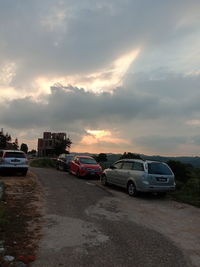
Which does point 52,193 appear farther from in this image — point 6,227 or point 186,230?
point 186,230

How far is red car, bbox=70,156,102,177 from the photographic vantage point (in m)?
18.5

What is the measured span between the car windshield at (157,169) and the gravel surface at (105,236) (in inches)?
69.2

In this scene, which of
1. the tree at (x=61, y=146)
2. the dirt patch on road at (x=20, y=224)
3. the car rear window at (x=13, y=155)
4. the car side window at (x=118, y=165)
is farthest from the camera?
the tree at (x=61, y=146)

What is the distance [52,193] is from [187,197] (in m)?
6.08

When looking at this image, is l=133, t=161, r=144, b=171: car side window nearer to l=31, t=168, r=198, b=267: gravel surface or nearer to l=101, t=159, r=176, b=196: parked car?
l=101, t=159, r=176, b=196: parked car

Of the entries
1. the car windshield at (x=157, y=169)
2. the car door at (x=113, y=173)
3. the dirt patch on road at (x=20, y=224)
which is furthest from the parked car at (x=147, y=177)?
the dirt patch on road at (x=20, y=224)

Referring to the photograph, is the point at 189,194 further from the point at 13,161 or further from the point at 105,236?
the point at 13,161

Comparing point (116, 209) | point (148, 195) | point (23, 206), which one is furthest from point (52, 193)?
point (148, 195)

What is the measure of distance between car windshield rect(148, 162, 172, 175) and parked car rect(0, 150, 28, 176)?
923 cm

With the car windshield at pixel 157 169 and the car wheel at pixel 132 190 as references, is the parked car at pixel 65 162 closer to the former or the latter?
the car wheel at pixel 132 190

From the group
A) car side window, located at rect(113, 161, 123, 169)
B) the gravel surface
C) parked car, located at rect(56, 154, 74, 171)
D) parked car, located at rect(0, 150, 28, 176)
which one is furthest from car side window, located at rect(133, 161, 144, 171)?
parked car, located at rect(56, 154, 74, 171)

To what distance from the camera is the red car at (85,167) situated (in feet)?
60.8

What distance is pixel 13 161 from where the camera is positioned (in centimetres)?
1761

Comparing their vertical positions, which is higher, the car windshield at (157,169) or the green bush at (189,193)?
the car windshield at (157,169)
